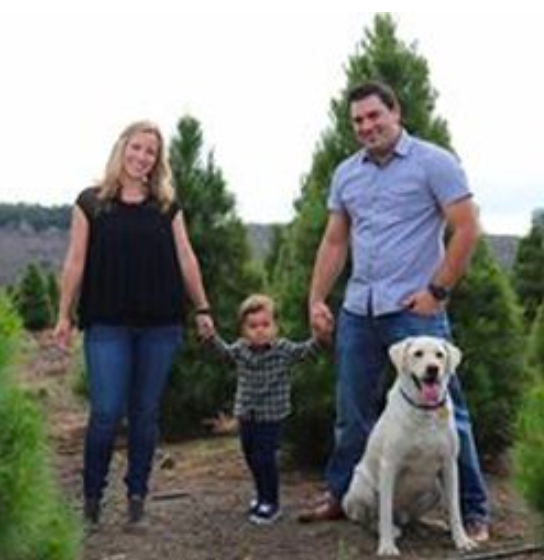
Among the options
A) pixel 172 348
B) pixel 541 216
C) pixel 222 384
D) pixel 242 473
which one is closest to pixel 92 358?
pixel 172 348

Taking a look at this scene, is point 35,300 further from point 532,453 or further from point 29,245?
point 532,453

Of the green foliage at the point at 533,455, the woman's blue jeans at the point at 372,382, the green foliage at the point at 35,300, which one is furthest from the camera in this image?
the green foliage at the point at 35,300

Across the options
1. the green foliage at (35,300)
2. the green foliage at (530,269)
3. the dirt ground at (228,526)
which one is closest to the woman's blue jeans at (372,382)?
the dirt ground at (228,526)

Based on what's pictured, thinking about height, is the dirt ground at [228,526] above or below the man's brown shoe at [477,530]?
below

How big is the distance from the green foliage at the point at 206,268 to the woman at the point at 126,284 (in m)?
3.37

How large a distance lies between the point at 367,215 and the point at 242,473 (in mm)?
2821

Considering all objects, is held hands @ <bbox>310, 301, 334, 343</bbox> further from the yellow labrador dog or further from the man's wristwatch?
the man's wristwatch

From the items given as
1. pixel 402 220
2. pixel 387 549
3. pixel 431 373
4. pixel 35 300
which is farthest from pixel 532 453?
pixel 35 300

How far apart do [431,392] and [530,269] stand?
591 inches

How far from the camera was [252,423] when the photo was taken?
7488 mm

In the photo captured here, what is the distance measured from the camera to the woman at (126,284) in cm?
689

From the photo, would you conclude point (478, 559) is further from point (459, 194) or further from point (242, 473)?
point (242, 473)

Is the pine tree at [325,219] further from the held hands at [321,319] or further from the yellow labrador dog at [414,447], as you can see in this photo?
the yellow labrador dog at [414,447]

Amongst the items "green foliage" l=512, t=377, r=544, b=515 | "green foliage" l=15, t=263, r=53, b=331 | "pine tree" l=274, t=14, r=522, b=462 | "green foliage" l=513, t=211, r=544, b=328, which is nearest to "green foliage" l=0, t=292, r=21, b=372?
"green foliage" l=512, t=377, r=544, b=515
